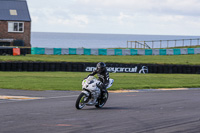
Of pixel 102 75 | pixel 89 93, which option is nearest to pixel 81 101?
pixel 89 93

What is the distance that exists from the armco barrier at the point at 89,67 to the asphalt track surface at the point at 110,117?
13.2 m

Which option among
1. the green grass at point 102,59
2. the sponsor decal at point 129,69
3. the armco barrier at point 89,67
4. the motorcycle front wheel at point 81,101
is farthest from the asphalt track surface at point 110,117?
the green grass at point 102,59

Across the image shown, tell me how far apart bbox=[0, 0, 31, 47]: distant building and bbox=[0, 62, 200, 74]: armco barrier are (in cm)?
2715

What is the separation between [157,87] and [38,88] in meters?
6.41

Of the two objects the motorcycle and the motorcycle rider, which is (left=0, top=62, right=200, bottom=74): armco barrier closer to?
the motorcycle rider

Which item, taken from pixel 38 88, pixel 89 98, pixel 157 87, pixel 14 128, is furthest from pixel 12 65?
pixel 14 128

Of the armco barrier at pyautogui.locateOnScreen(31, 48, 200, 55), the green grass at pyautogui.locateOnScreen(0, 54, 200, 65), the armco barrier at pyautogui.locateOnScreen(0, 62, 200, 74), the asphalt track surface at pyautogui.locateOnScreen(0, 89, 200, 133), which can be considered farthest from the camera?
the armco barrier at pyautogui.locateOnScreen(31, 48, 200, 55)

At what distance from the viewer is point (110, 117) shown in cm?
1108

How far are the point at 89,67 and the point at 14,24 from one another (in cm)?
3106

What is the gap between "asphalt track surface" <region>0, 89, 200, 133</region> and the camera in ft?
30.3

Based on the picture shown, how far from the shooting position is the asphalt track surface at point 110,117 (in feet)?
30.3

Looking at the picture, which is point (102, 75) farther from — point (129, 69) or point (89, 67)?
point (129, 69)

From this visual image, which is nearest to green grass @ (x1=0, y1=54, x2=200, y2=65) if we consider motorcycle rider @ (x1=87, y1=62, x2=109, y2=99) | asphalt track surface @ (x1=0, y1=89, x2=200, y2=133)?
asphalt track surface @ (x1=0, y1=89, x2=200, y2=133)

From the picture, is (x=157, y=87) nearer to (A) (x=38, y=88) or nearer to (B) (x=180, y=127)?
(A) (x=38, y=88)
